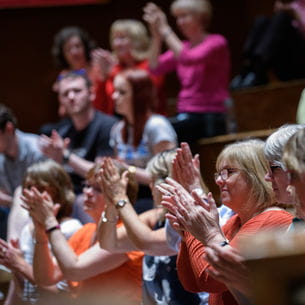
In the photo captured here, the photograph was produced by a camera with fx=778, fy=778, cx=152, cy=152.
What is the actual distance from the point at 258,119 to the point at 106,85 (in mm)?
934

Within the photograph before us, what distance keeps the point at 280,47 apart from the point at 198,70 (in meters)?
0.59

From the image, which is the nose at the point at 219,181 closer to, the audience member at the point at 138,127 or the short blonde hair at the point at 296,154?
the short blonde hair at the point at 296,154

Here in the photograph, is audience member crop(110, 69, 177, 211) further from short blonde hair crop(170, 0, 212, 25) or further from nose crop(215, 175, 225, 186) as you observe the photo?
nose crop(215, 175, 225, 186)

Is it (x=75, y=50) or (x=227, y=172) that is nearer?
(x=227, y=172)

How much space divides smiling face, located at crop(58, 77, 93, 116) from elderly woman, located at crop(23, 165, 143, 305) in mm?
1124

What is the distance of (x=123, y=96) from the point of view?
3.78 meters

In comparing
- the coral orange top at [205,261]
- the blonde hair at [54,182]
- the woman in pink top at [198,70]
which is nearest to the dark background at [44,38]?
the woman in pink top at [198,70]

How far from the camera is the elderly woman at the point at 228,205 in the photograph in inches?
74.3

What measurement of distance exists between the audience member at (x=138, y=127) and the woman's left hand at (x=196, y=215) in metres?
1.47

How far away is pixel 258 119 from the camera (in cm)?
434

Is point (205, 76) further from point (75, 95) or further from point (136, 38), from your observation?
point (75, 95)

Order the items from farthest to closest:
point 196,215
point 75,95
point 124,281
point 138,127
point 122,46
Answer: point 122,46, point 75,95, point 138,127, point 124,281, point 196,215

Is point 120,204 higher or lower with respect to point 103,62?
lower

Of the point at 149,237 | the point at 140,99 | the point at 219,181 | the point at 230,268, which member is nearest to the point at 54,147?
the point at 140,99
